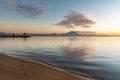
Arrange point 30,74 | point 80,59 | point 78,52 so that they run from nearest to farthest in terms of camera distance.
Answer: point 30,74
point 80,59
point 78,52

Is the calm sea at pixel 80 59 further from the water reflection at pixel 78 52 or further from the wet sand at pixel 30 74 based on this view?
the wet sand at pixel 30 74

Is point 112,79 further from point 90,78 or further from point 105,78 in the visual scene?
point 90,78

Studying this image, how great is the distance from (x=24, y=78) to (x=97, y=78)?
656 centimetres

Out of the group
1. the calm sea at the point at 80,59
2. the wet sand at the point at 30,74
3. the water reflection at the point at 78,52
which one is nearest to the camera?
the wet sand at the point at 30,74

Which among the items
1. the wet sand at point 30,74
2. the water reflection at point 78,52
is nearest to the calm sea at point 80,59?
the water reflection at point 78,52

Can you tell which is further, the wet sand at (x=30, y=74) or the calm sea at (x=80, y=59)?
the calm sea at (x=80, y=59)

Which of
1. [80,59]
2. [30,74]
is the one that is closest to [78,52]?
[80,59]

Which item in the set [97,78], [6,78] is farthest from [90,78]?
[6,78]

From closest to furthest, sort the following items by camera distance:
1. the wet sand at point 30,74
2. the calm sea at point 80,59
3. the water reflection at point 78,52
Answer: the wet sand at point 30,74
the calm sea at point 80,59
the water reflection at point 78,52

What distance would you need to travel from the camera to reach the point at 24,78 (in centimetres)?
876

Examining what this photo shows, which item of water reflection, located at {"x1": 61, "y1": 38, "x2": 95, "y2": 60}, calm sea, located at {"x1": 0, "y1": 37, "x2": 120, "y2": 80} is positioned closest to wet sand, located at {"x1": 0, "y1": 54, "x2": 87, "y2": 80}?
calm sea, located at {"x1": 0, "y1": 37, "x2": 120, "y2": 80}

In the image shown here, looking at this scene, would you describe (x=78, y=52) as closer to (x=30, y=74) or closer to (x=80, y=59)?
(x=80, y=59)

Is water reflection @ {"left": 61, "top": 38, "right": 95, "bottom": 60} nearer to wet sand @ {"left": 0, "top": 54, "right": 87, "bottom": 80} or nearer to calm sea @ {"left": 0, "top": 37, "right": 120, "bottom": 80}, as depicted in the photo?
calm sea @ {"left": 0, "top": 37, "right": 120, "bottom": 80}

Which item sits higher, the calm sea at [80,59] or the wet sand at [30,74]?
the wet sand at [30,74]
